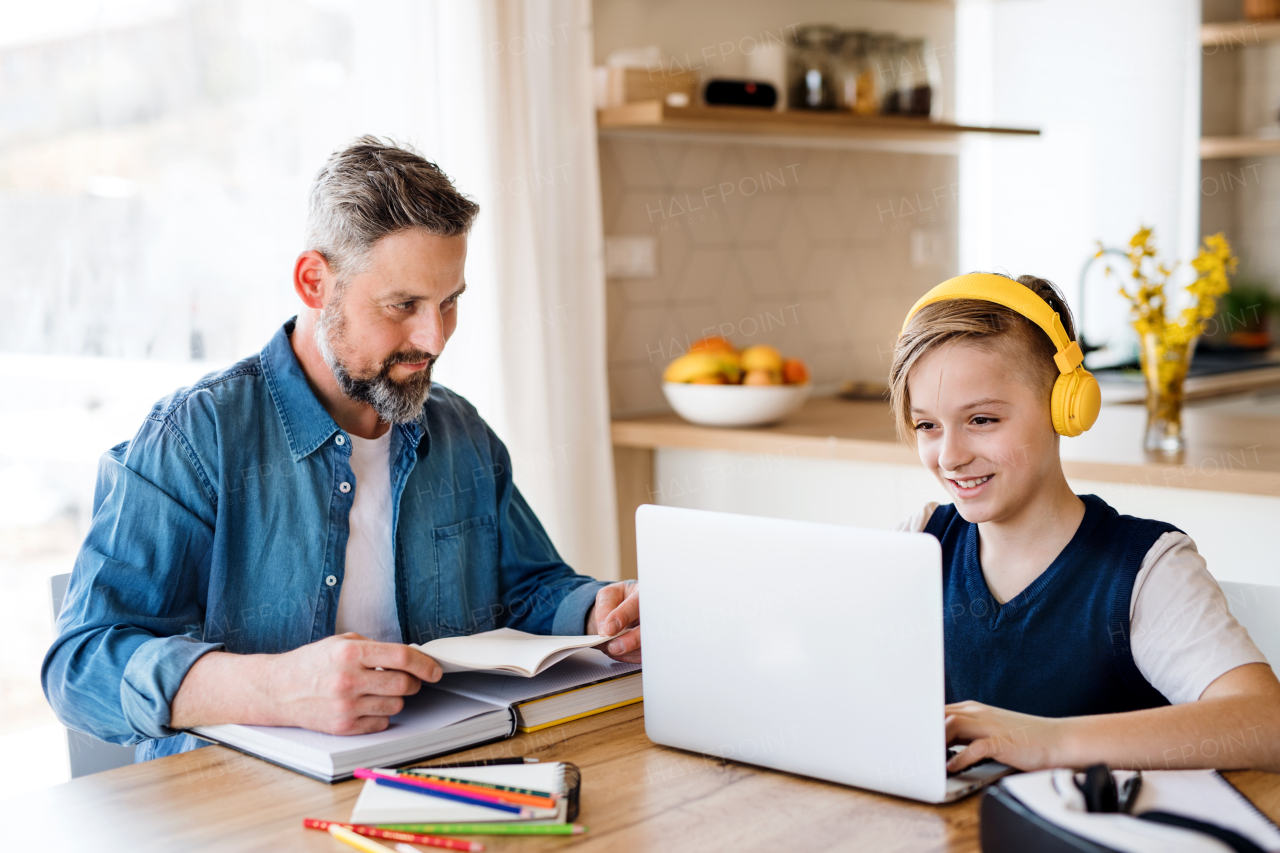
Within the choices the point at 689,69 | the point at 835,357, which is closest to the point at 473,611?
the point at 689,69

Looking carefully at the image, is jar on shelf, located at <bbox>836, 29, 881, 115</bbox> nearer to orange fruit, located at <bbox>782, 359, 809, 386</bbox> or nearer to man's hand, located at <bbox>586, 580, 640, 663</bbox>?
orange fruit, located at <bbox>782, 359, 809, 386</bbox>

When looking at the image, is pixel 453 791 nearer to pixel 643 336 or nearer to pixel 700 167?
pixel 643 336

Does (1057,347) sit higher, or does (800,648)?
(1057,347)

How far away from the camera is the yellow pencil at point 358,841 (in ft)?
3.26

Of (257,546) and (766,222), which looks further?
(766,222)

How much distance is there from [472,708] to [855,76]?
7.77 feet

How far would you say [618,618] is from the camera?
1456mm

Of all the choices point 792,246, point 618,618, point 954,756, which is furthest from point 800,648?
point 792,246

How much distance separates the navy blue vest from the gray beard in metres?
0.70

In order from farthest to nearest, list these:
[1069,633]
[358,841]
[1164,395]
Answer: [1164,395] < [1069,633] < [358,841]

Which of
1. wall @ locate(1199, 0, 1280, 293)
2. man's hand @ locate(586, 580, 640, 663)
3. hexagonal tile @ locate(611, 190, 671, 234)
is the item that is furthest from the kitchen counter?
wall @ locate(1199, 0, 1280, 293)

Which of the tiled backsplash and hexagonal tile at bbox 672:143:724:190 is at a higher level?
hexagonal tile at bbox 672:143:724:190

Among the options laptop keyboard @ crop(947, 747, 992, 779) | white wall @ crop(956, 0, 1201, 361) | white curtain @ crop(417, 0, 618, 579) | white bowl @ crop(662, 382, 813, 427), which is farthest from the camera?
white wall @ crop(956, 0, 1201, 361)

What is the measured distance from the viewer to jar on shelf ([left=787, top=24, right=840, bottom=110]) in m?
3.12
